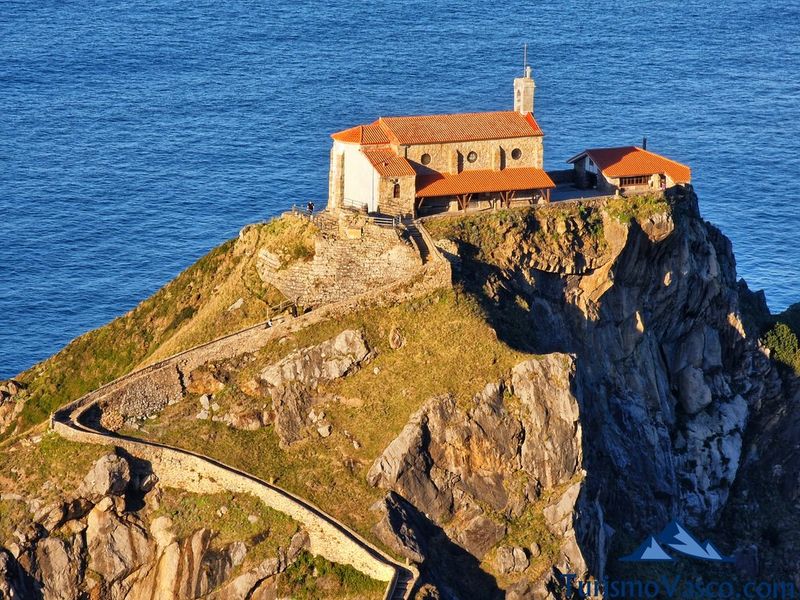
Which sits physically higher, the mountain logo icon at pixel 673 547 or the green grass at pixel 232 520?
the green grass at pixel 232 520

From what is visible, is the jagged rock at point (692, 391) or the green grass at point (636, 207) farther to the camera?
the jagged rock at point (692, 391)

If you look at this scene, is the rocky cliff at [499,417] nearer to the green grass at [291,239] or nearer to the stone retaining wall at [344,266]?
the stone retaining wall at [344,266]

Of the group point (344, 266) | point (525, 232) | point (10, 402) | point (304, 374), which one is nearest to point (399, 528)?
point (304, 374)

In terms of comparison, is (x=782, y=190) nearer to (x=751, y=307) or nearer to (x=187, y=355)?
(x=751, y=307)

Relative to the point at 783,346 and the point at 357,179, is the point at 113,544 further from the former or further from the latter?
A: the point at 783,346

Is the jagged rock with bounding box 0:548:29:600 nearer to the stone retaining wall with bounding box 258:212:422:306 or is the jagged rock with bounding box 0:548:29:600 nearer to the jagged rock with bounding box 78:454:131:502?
the jagged rock with bounding box 78:454:131:502

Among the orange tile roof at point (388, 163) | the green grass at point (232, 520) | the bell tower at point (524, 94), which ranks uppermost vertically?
the bell tower at point (524, 94)

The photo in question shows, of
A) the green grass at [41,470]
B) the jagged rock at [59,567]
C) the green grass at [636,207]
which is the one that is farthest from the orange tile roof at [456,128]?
the jagged rock at [59,567]
